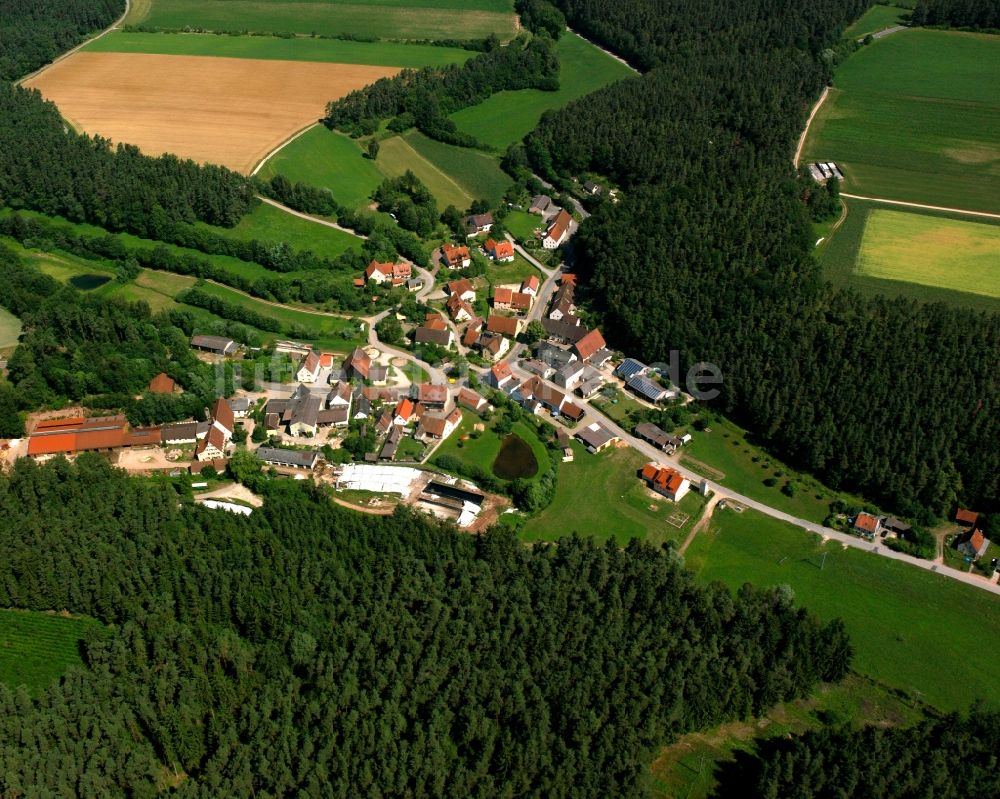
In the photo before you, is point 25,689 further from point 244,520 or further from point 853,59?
point 853,59

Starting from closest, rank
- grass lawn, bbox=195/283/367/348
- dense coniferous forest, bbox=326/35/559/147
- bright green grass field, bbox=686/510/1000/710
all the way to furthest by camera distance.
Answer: bright green grass field, bbox=686/510/1000/710 → grass lawn, bbox=195/283/367/348 → dense coniferous forest, bbox=326/35/559/147

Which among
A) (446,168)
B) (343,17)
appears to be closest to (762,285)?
(446,168)

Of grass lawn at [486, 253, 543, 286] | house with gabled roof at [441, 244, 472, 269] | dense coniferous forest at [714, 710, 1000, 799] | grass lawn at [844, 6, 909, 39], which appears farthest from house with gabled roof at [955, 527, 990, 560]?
grass lawn at [844, 6, 909, 39]

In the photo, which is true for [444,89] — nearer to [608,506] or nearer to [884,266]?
[884,266]

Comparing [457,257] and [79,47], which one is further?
[79,47]

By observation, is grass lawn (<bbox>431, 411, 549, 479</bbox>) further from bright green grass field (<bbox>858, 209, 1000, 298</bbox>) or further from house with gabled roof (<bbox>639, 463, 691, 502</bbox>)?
bright green grass field (<bbox>858, 209, 1000, 298</bbox>)

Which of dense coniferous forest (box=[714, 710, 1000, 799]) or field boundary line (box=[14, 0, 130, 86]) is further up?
field boundary line (box=[14, 0, 130, 86])

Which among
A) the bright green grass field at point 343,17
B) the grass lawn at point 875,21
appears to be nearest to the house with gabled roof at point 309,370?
the bright green grass field at point 343,17
